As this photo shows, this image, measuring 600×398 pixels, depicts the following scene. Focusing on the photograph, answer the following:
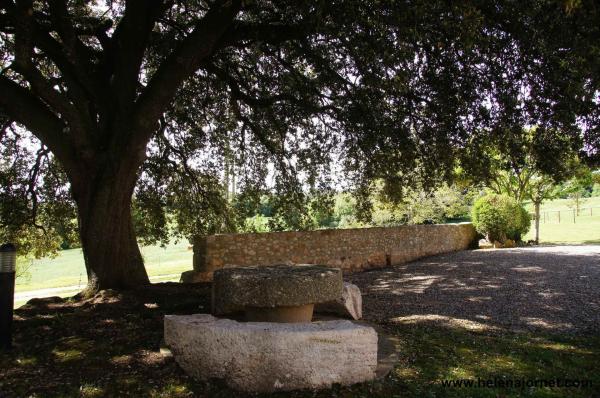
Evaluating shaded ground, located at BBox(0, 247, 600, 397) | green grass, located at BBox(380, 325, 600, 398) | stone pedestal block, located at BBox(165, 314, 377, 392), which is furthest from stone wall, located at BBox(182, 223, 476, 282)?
stone pedestal block, located at BBox(165, 314, 377, 392)

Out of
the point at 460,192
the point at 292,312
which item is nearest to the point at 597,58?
the point at 292,312

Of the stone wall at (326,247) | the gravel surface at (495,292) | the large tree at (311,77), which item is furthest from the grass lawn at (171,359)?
the stone wall at (326,247)

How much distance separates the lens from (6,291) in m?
4.85

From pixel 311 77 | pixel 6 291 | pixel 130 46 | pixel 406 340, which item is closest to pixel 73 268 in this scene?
pixel 311 77

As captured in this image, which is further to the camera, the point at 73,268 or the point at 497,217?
the point at 73,268

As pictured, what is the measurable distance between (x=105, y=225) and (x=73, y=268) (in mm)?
23251

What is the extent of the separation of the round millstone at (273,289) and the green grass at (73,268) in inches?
660

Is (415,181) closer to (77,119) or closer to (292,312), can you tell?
(292,312)

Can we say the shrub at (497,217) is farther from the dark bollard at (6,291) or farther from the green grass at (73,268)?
the dark bollard at (6,291)

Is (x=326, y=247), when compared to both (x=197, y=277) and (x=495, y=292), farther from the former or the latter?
(x=495, y=292)

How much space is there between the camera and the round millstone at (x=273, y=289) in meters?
4.81

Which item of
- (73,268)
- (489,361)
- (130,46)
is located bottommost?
(73,268)

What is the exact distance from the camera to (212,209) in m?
13.0

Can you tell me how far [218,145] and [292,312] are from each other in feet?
28.3
